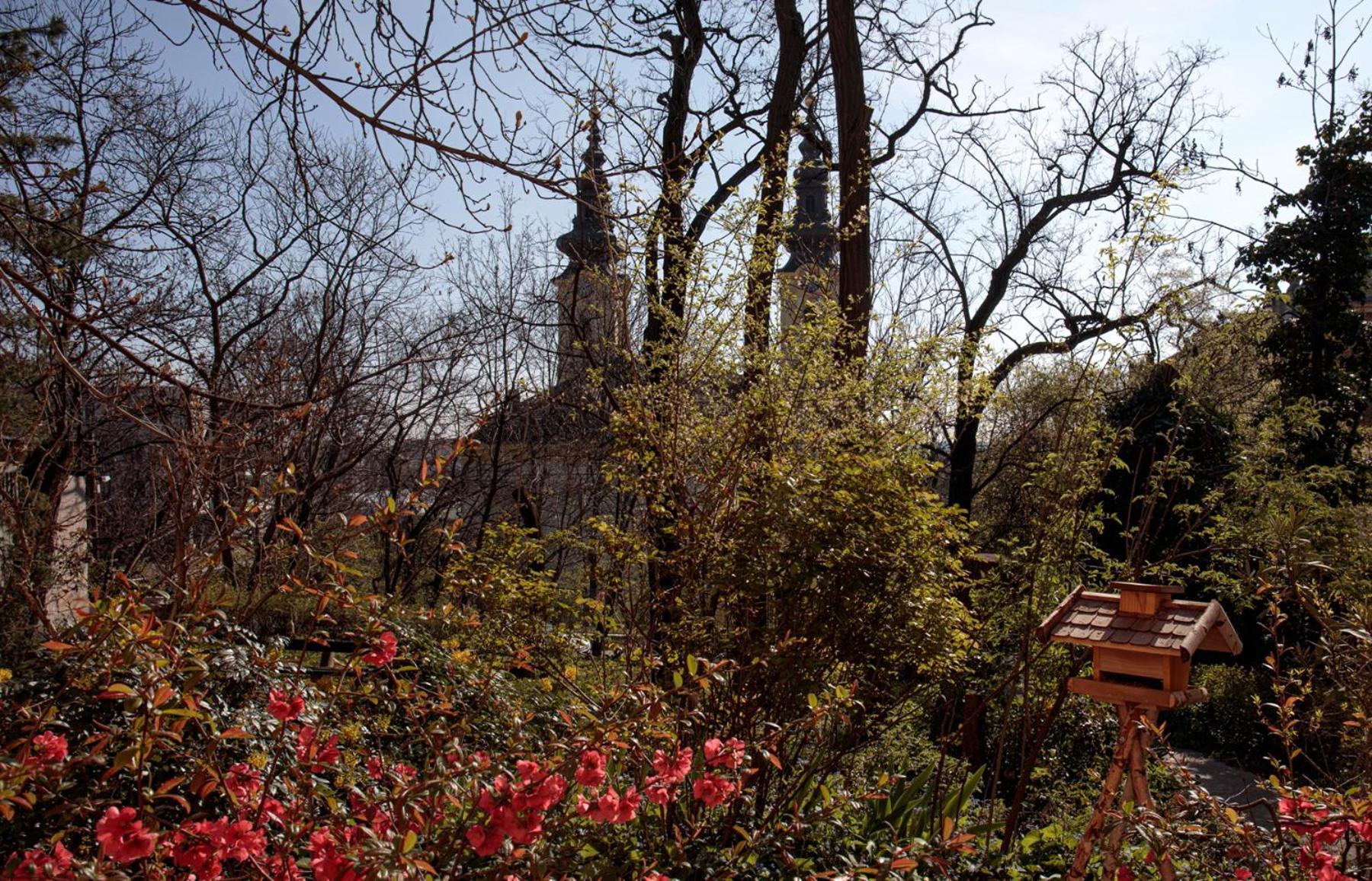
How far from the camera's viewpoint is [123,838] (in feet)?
5.18

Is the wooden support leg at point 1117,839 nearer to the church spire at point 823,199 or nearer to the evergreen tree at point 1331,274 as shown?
the church spire at point 823,199

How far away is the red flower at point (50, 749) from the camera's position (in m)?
1.87

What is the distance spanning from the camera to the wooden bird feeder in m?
2.75

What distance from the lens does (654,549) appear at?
12.7ft

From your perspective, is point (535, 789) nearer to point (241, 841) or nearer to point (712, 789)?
point (712, 789)

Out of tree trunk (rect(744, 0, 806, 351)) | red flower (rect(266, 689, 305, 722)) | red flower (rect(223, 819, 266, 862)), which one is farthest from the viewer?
tree trunk (rect(744, 0, 806, 351))

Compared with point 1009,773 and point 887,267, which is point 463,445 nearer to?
point 1009,773

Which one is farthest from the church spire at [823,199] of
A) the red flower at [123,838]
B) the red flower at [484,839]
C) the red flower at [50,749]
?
the red flower at [123,838]

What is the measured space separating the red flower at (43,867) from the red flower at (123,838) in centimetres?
6

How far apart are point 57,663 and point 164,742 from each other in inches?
57.9

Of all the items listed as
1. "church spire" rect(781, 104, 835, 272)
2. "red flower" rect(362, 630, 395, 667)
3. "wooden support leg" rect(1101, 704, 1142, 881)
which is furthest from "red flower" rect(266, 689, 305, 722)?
"church spire" rect(781, 104, 835, 272)

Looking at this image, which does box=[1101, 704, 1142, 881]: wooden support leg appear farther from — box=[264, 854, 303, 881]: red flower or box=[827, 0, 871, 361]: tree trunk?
box=[827, 0, 871, 361]: tree trunk

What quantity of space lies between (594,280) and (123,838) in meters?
4.16

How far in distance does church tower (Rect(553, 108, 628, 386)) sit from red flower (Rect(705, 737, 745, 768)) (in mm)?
1257
